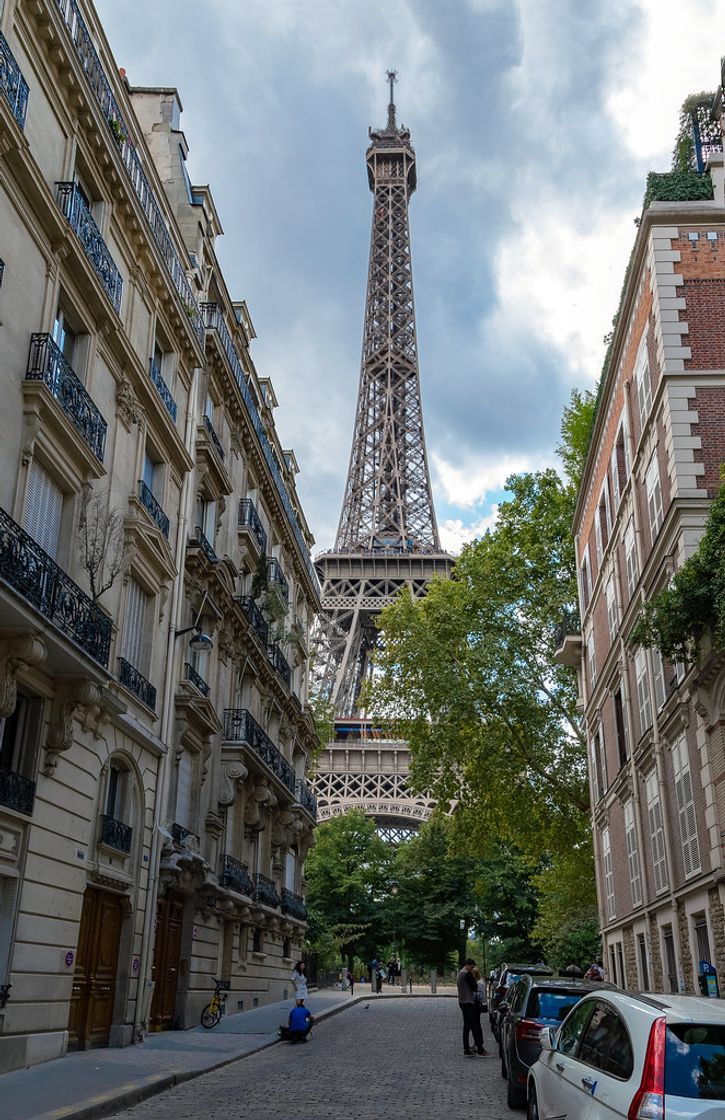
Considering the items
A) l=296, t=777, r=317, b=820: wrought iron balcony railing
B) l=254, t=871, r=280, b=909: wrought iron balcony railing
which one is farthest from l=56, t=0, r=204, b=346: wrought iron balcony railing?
l=296, t=777, r=317, b=820: wrought iron balcony railing

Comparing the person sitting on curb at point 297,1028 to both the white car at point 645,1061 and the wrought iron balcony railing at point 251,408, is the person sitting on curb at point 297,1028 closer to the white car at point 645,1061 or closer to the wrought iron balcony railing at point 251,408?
the white car at point 645,1061

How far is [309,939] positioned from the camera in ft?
186

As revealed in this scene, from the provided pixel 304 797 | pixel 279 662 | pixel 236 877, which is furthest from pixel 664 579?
pixel 304 797

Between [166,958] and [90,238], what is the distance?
46.3 ft

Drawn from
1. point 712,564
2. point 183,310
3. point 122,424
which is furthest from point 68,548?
point 712,564

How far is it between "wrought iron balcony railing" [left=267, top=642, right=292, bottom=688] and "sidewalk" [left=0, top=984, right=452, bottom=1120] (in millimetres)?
12239

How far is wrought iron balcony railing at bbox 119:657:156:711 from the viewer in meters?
18.2

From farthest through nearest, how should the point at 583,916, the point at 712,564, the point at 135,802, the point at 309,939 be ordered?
1. the point at 309,939
2. the point at 583,916
3. the point at 135,802
4. the point at 712,564

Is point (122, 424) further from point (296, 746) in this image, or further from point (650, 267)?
point (296, 746)

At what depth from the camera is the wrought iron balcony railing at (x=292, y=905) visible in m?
34.6

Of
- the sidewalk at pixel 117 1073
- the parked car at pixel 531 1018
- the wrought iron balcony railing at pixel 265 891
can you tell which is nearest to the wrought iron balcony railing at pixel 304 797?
the wrought iron balcony railing at pixel 265 891

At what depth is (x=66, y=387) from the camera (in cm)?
1557

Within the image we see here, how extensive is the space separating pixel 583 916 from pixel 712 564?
31268 millimetres

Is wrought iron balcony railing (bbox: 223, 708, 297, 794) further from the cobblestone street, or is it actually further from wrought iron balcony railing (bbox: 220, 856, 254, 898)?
the cobblestone street
